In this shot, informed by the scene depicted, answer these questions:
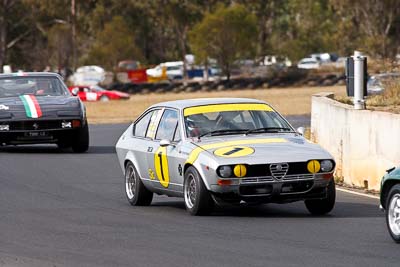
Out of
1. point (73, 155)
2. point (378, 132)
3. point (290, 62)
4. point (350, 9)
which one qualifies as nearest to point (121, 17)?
point (290, 62)

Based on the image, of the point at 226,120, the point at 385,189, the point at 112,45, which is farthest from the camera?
the point at 112,45

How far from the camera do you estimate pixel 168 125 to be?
44.7 feet

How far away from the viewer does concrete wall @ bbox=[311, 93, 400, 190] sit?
15148 millimetres

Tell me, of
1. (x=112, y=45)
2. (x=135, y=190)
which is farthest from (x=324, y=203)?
(x=112, y=45)

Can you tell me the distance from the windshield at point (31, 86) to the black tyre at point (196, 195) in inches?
418

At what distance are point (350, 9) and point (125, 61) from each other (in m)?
17.6

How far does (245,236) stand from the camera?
35.7 feet

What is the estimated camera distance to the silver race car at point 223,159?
1201 centimetres

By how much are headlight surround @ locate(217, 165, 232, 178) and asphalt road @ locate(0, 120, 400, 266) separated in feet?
1.61

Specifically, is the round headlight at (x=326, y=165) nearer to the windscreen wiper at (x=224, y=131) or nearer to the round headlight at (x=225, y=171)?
the round headlight at (x=225, y=171)

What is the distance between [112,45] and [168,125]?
6982 cm

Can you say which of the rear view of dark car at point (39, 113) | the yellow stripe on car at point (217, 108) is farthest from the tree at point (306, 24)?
the yellow stripe on car at point (217, 108)

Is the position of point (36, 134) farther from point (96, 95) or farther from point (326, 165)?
point (96, 95)

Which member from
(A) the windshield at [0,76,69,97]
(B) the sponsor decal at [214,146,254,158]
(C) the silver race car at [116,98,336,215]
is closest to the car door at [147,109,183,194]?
(C) the silver race car at [116,98,336,215]
